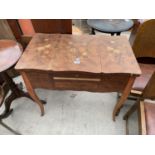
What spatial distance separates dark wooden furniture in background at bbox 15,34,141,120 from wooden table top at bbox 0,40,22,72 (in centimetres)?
9

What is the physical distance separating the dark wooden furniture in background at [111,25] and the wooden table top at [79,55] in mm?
478

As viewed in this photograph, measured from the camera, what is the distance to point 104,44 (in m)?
1.19

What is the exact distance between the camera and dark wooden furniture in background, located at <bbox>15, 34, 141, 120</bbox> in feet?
3.13

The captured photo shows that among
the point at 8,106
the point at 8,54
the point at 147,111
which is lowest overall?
the point at 8,106

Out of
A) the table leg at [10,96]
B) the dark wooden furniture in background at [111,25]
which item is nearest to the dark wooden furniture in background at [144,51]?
the dark wooden furniture in background at [111,25]

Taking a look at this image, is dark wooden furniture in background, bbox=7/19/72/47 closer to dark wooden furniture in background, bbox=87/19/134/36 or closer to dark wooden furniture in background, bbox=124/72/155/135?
dark wooden furniture in background, bbox=87/19/134/36

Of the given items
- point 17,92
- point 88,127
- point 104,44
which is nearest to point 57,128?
point 88,127

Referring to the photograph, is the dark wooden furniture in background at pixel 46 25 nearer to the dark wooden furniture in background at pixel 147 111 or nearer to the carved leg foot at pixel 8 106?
the carved leg foot at pixel 8 106

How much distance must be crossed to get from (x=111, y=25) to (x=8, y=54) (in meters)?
1.25

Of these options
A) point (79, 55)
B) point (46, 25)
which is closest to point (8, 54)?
point (46, 25)

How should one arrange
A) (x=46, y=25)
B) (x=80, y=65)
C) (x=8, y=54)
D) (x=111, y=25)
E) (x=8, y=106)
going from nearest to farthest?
(x=80, y=65)
(x=8, y=54)
(x=46, y=25)
(x=8, y=106)
(x=111, y=25)

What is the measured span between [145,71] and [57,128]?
1038mm

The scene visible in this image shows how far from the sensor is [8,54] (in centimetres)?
113

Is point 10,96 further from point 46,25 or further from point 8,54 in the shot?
point 46,25
